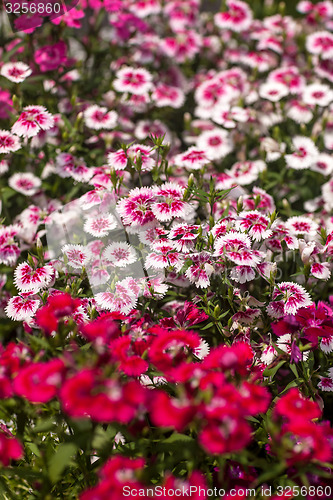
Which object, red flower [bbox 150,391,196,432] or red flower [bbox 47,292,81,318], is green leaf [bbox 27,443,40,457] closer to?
red flower [bbox 47,292,81,318]

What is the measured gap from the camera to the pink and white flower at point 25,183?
2.58 meters

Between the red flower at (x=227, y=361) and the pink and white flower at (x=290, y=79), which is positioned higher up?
the red flower at (x=227, y=361)

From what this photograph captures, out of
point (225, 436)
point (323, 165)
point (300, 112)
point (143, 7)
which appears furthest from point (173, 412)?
point (143, 7)

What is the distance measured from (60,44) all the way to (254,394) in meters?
2.40

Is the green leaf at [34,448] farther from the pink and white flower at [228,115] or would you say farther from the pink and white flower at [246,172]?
the pink and white flower at [228,115]

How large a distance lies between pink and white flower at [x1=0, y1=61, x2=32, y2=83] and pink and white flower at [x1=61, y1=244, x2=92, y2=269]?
988 mm

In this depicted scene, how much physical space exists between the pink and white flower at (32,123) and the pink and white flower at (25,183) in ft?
1.18

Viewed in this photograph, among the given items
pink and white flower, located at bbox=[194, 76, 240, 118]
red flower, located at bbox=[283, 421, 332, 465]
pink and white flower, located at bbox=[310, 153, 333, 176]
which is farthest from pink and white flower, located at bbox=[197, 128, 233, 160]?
red flower, located at bbox=[283, 421, 332, 465]

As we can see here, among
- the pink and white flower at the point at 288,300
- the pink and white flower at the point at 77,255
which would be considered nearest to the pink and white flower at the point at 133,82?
the pink and white flower at the point at 77,255

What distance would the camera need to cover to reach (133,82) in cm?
292

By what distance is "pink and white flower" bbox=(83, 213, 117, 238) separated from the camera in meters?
2.03

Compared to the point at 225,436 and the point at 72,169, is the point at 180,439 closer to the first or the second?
the point at 225,436

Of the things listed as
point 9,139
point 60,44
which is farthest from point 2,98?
point 9,139

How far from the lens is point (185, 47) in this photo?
11.4ft
